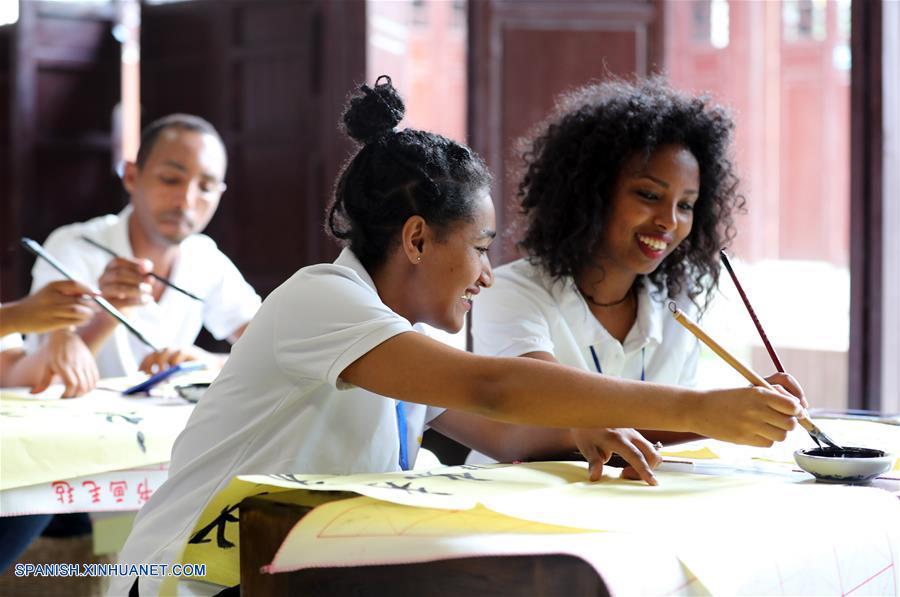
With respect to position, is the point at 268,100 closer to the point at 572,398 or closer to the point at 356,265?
the point at 356,265

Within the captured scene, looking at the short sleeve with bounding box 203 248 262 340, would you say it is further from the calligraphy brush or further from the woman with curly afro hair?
the calligraphy brush

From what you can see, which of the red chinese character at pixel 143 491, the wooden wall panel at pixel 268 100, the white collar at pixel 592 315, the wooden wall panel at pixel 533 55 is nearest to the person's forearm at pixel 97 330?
the red chinese character at pixel 143 491

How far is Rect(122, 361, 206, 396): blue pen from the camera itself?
2180 mm

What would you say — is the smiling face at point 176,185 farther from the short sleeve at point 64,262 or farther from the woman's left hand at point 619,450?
the woman's left hand at point 619,450

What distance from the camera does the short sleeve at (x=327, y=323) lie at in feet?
4.11

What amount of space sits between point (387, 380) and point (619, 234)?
918 mm

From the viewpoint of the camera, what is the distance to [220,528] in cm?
120

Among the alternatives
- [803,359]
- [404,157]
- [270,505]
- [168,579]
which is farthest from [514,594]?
[803,359]

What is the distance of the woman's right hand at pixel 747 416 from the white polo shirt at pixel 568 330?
72cm

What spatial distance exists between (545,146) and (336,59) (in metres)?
2.50

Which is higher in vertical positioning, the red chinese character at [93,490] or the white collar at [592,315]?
the white collar at [592,315]

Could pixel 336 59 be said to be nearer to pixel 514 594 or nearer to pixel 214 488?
pixel 214 488

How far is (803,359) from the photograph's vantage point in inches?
217

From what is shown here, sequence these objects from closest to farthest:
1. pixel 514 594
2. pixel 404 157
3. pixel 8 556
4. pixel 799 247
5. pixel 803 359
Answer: pixel 514 594 → pixel 404 157 → pixel 8 556 → pixel 803 359 → pixel 799 247
